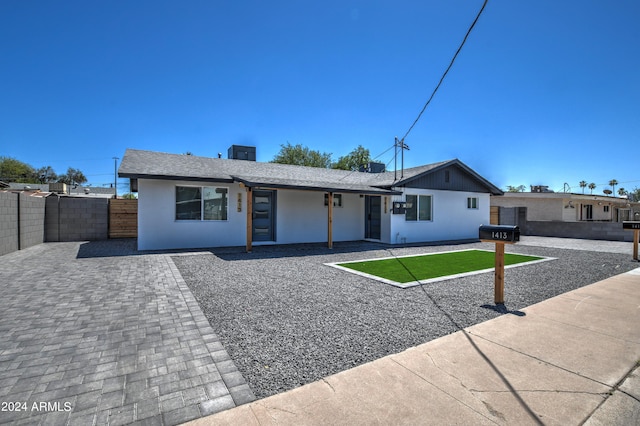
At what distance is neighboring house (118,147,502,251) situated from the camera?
9781 mm

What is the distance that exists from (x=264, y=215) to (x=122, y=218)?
6.63 meters

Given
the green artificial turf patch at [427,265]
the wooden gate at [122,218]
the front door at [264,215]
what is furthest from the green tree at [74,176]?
the green artificial turf patch at [427,265]

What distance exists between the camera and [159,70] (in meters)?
12.1

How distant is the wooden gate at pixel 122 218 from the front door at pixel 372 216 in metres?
10.3

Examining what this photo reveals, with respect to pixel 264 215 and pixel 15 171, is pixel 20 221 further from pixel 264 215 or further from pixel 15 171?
pixel 15 171

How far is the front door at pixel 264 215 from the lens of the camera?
37.9 ft

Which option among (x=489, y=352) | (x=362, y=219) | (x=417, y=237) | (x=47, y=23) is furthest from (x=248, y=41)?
(x=489, y=352)

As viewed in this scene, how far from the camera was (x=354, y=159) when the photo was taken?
129 ft

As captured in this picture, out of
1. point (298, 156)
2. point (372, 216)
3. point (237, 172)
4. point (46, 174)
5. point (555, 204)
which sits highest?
point (298, 156)

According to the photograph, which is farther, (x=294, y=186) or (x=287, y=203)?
(x=287, y=203)

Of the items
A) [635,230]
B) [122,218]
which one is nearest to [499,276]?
[635,230]

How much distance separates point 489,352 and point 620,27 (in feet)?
33.0

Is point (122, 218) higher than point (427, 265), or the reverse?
point (122, 218)

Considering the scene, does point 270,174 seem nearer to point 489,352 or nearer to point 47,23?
point 47,23
